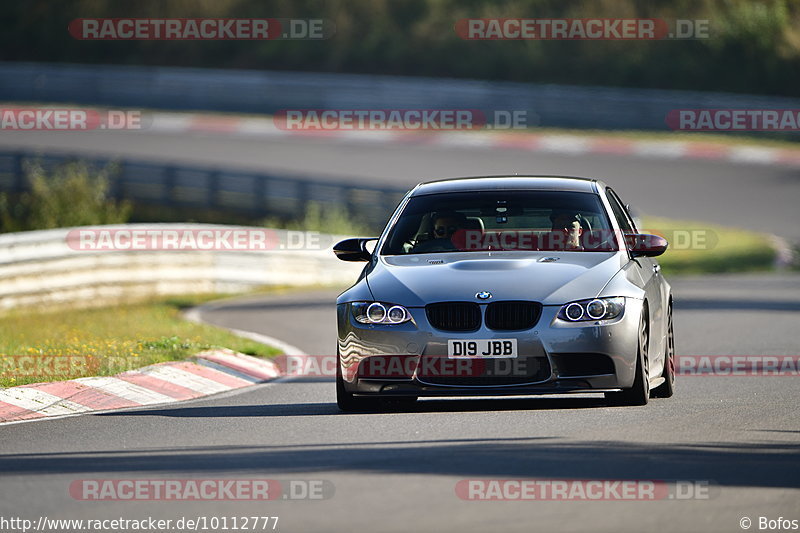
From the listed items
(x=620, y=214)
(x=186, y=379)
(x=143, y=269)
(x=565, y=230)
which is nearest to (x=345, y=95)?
(x=143, y=269)

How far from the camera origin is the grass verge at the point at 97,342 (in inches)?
512

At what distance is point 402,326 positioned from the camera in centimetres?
1018

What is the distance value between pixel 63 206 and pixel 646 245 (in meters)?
19.6

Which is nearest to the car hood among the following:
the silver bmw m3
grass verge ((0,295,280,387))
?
the silver bmw m3

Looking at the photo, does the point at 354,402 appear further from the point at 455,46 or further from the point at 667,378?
the point at 455,46

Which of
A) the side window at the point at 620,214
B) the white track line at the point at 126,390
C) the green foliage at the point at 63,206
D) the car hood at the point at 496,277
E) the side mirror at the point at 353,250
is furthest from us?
the green foliage at the point at 63,206

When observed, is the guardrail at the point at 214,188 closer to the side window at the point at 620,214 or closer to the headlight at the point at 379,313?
the side window at the point at 620,214

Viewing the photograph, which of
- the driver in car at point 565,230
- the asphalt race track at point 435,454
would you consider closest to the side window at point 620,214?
the driver in car at point 565,230

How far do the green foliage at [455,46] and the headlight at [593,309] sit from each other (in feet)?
120

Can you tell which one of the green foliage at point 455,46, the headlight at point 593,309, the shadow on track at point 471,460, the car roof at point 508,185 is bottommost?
the shadow on track at point 471,460

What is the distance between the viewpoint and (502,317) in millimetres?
10141

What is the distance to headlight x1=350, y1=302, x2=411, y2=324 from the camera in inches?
403

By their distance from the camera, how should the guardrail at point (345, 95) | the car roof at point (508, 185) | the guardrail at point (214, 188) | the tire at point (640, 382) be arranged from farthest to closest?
1. the guardrail at point (345, 95)
2. the guardrail at point (214, 188)
3. the car roof at point (508, 185)
4. the tire at point (640, 382)

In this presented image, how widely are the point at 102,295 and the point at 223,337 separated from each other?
5.81m
